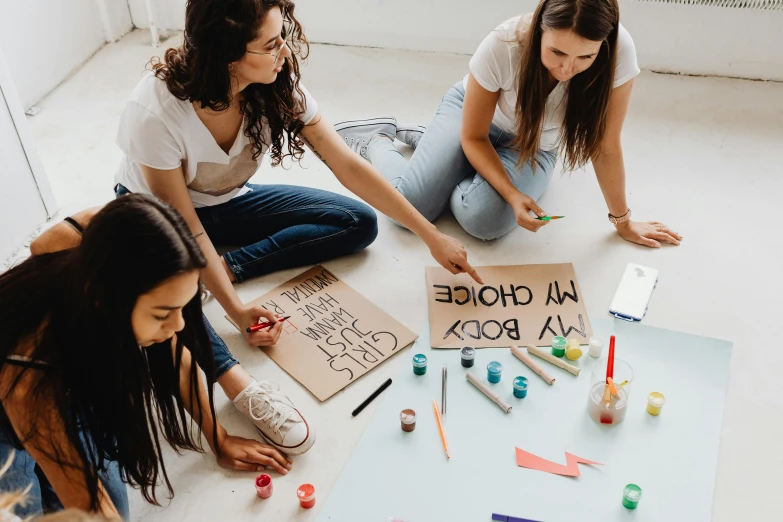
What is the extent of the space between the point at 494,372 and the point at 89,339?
0.78 metres

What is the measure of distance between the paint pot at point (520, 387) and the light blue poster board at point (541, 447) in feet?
0.06

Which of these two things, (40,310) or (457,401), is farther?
(457,401)

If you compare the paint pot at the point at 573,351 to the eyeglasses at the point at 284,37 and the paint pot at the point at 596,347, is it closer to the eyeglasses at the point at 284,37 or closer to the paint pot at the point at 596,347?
the paint pot at the point at 596,347

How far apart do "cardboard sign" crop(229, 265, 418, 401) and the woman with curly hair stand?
0.06m

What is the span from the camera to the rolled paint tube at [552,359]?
1.45 meters

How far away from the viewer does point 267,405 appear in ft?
4.42

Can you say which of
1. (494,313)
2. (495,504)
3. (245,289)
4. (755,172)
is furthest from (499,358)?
(755,172)

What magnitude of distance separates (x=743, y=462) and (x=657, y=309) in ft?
1.34

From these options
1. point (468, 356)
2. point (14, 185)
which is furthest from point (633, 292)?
point (14, 185)

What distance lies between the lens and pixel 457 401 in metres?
1.40

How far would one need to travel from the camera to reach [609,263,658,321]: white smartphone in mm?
1593

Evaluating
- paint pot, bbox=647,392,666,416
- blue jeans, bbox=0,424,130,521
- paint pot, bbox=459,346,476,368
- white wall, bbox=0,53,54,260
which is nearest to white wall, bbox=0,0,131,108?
white wall, bbox=0,53,54,260

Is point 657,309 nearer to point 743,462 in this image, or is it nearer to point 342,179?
point 743,462

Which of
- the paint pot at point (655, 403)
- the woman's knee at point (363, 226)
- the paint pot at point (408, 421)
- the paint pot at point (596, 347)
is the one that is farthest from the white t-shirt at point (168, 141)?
the paint pot at point (655, 403)
